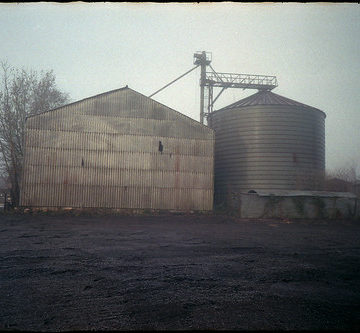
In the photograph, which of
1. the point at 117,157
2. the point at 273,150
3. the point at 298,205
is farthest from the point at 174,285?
the point at 273,150

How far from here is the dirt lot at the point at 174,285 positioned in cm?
328

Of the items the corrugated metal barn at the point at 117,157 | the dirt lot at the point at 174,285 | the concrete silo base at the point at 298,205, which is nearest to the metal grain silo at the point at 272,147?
the concrete silo base at the point at 298,205

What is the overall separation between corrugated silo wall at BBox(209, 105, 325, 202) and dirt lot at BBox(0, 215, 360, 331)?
11.5 m

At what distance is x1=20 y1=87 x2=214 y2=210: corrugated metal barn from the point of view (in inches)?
677

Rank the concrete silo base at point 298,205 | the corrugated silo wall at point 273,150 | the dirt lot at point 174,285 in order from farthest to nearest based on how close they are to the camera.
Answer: the corrugated silo wall at point 273,150 → the concrete silo base at point 298,205 → the dirt lot at point 174,285

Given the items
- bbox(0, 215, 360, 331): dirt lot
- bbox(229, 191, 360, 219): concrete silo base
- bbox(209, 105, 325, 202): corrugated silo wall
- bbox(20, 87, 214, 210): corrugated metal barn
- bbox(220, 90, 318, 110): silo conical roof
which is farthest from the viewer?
bbox(220, 90, 318, 110): silo conical roof

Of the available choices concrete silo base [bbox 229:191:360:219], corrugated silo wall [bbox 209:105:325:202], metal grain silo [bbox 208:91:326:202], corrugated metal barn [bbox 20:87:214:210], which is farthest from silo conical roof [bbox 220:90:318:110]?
concrete silo base [bbox 229:191:360:219]

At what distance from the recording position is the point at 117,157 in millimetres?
17969

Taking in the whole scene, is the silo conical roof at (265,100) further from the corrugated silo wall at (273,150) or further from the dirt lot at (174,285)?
the dirt lot at (174,285)

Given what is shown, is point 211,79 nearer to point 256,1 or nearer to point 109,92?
point 109,92

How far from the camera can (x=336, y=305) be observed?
3.90 m

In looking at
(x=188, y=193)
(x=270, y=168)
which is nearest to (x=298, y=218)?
(x=270, y=168)

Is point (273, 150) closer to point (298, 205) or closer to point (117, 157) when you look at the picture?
point (298, 205)

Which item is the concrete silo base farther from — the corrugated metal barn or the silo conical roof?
the silo conical roof
